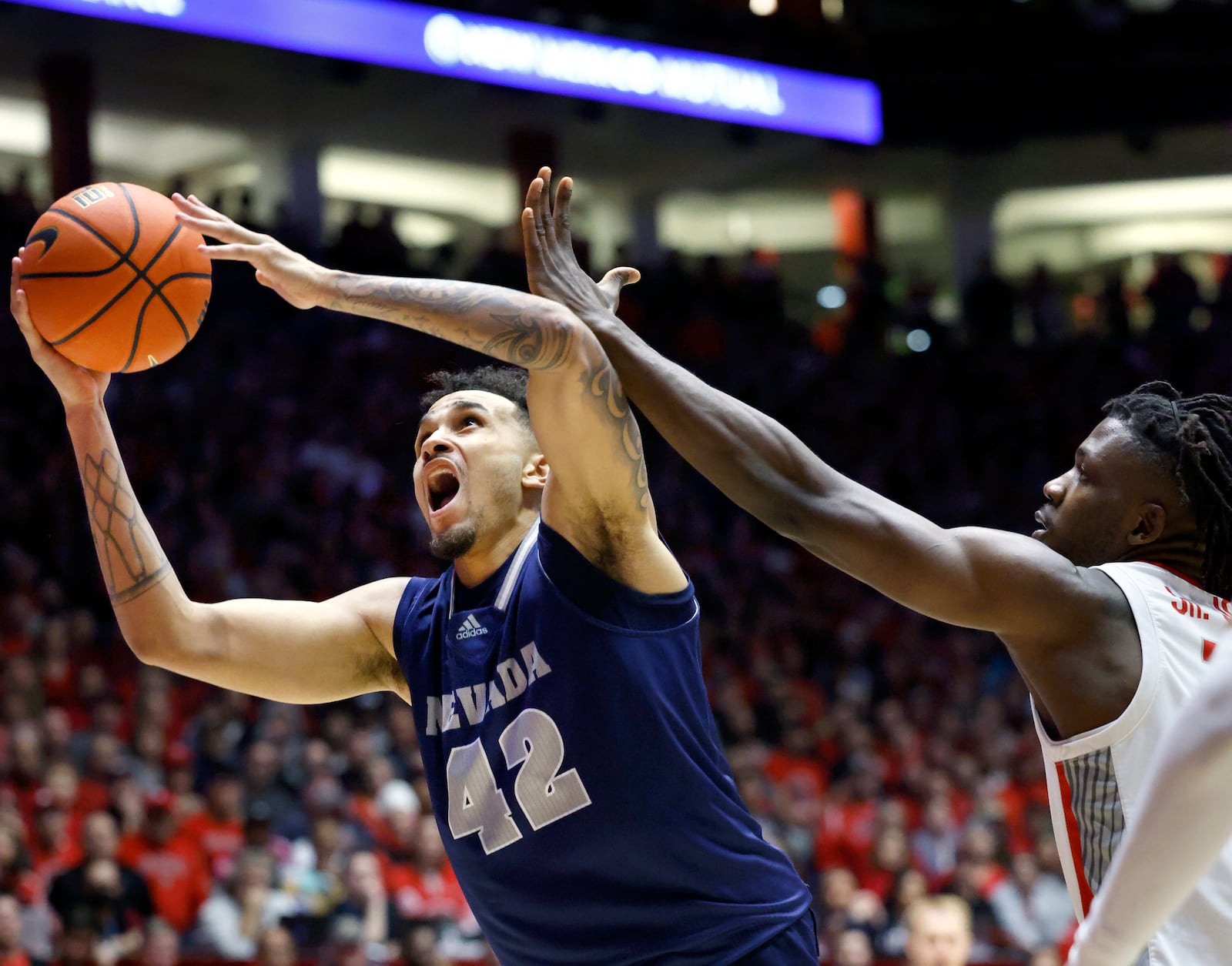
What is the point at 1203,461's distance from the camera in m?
2.56

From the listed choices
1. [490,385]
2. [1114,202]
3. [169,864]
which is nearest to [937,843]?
[169,864]

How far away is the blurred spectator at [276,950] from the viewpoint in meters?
6.25

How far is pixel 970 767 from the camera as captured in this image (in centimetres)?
980

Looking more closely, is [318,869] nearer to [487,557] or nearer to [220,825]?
[220,825]

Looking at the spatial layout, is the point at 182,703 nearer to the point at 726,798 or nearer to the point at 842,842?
the point at 842,842

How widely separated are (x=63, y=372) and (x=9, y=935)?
3.69 m

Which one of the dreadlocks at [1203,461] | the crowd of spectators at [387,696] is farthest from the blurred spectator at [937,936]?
the dreadlocks at [1203,461]

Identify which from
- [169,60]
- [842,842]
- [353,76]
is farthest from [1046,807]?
[169,60]

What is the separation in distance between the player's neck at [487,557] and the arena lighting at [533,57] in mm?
9010

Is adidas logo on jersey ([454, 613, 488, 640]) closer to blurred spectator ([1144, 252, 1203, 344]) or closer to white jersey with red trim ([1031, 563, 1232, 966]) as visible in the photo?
white jersey with red trim ([1031, 563, 1232, 966])

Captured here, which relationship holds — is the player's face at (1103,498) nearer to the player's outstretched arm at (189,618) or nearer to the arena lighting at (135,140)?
the player's outstretched arm at (189,618)

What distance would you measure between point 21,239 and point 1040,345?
33.9ft

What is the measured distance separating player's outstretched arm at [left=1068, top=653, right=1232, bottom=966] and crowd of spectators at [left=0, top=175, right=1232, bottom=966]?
5305 mm

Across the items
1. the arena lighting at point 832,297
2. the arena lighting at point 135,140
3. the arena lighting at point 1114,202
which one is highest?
the arena lighting at point 135,140
